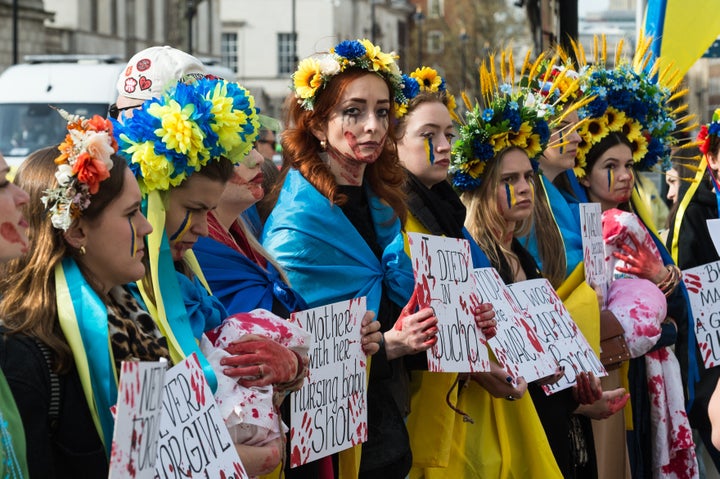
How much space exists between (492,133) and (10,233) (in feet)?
10.5

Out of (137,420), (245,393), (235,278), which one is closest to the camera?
(137,420)

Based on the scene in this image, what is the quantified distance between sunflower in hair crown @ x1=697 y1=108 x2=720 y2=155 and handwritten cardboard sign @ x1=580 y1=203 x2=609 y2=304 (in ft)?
3.71

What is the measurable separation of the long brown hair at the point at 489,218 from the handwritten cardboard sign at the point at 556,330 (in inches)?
10.6

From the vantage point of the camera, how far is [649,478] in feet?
21.2

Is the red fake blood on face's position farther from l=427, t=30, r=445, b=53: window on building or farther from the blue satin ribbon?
l=427, t=30, r=445, b=53: window on building

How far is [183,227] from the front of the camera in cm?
374

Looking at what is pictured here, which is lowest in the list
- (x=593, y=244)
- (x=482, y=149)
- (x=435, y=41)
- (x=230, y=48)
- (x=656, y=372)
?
(x=656, y=372)

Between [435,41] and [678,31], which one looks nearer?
[678,31]

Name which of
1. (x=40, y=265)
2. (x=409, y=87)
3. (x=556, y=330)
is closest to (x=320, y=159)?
(x=409, y=87)

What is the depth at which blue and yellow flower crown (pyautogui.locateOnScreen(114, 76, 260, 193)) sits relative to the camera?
360 cm

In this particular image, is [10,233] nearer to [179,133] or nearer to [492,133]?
[179,133]

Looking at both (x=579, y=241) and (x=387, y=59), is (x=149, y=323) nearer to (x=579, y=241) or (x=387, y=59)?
(x=387, y=59)

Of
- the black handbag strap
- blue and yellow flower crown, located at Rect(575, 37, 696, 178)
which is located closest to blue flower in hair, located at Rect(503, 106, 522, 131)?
blue and yellow flower crown, located at Rect(575, 37, 696, 178)

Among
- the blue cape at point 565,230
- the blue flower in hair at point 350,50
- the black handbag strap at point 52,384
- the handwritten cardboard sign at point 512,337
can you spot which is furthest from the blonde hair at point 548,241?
the black handbag strap at point 52,384
